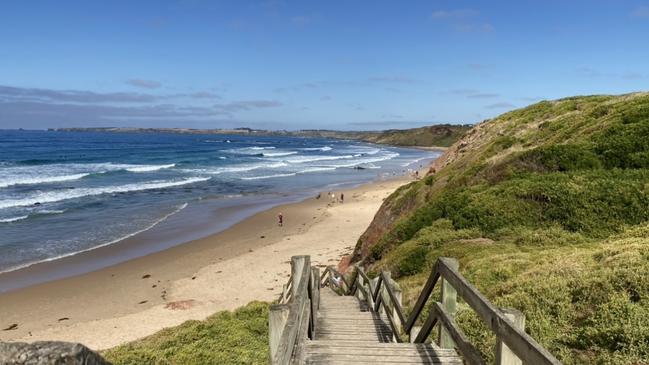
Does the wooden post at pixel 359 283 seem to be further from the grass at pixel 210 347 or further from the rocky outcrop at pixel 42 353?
the rocky outcrop at pixel 42 353

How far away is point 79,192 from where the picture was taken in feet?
133

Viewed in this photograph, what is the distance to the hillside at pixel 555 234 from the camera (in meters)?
5.72

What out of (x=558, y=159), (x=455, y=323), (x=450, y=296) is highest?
(x=558, y=159)

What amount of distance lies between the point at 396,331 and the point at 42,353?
441cm

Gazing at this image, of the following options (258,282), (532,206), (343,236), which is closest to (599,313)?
(532,206)

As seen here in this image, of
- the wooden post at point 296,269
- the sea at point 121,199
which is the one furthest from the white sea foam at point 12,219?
the wooden post at point 296,269

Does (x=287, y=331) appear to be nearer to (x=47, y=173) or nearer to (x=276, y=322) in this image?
(x=276, y=322)

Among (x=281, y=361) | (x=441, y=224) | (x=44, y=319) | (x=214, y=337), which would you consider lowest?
(x=44, y=319)

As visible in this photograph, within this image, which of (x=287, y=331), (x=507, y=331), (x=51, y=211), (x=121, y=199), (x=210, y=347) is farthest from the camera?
(x=121, y=199)

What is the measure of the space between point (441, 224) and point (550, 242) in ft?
10.4

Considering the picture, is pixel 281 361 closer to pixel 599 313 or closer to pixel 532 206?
pixel 599 313

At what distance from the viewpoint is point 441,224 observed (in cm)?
1304

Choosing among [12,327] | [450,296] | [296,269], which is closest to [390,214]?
[12,327]

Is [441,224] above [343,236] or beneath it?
above
